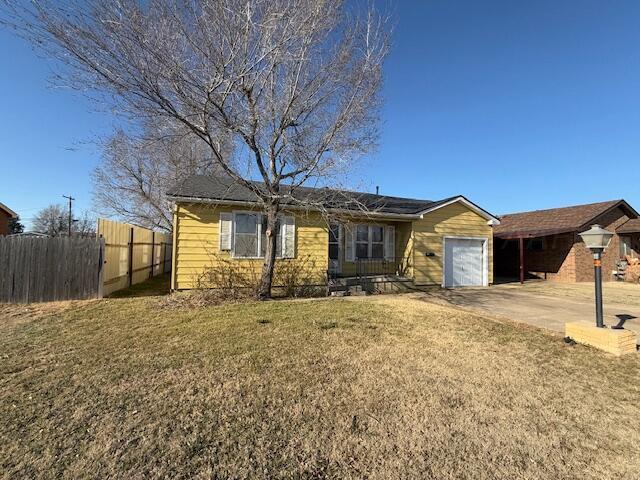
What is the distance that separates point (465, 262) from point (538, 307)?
5.05 m

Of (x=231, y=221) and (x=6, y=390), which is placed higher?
(x=231, y=221)

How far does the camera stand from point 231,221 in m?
10.5

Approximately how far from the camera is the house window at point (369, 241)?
13086 millimetres

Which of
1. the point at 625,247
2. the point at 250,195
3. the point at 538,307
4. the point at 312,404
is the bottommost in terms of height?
the point at 312,404

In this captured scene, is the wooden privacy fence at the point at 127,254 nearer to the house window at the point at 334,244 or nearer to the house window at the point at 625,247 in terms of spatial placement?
the house window at the point at 334,244

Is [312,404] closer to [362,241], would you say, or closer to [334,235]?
[334,235]

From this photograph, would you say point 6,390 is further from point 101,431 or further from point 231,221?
point 231,221

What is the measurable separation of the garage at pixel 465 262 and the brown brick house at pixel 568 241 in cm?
237

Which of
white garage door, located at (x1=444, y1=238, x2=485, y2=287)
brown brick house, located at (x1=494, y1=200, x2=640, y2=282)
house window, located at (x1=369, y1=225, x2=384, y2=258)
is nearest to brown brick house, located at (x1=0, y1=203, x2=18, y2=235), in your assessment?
house window, located at (x1=369, y1=225, x2=384, y2=258)

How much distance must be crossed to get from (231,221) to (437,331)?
22.8 feet

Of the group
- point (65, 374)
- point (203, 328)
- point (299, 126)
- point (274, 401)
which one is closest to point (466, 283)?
point (299, 126)

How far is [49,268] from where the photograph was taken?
361 inches

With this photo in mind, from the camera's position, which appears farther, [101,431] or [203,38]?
[203,38]

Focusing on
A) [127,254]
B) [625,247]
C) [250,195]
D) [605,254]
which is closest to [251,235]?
[250,195]
